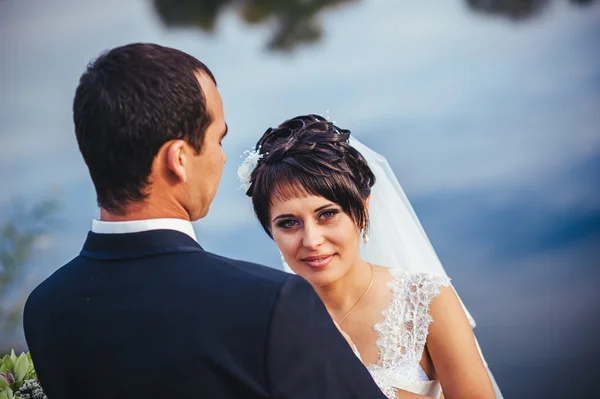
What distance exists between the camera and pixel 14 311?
5.08 meters

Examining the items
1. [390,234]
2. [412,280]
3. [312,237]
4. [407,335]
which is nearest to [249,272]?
[312,237]

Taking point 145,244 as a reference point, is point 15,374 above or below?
below

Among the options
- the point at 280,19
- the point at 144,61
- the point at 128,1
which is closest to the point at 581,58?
the point at 280,19

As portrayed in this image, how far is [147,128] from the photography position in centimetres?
139

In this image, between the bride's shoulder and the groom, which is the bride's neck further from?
the groom

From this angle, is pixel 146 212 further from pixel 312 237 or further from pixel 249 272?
pixel 312 237

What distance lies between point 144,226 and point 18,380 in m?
1.06

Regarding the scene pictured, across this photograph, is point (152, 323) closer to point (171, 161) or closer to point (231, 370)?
point (231, 370)

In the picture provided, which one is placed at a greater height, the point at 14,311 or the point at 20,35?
the point at 20,35

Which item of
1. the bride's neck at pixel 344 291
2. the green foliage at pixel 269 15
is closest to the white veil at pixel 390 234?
the bride's neck at pixel 344 291

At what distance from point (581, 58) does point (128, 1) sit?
128 inches

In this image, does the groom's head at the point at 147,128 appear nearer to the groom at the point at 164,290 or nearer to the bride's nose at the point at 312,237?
the groom at the point at 164,290

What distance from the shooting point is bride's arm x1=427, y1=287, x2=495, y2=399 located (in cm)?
232

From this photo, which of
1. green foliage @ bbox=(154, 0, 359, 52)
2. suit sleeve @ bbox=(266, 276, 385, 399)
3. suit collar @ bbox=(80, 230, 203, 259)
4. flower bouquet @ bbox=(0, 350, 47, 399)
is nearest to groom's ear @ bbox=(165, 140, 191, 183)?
suit collar @ bbox=(80, 230, 203, 259)
